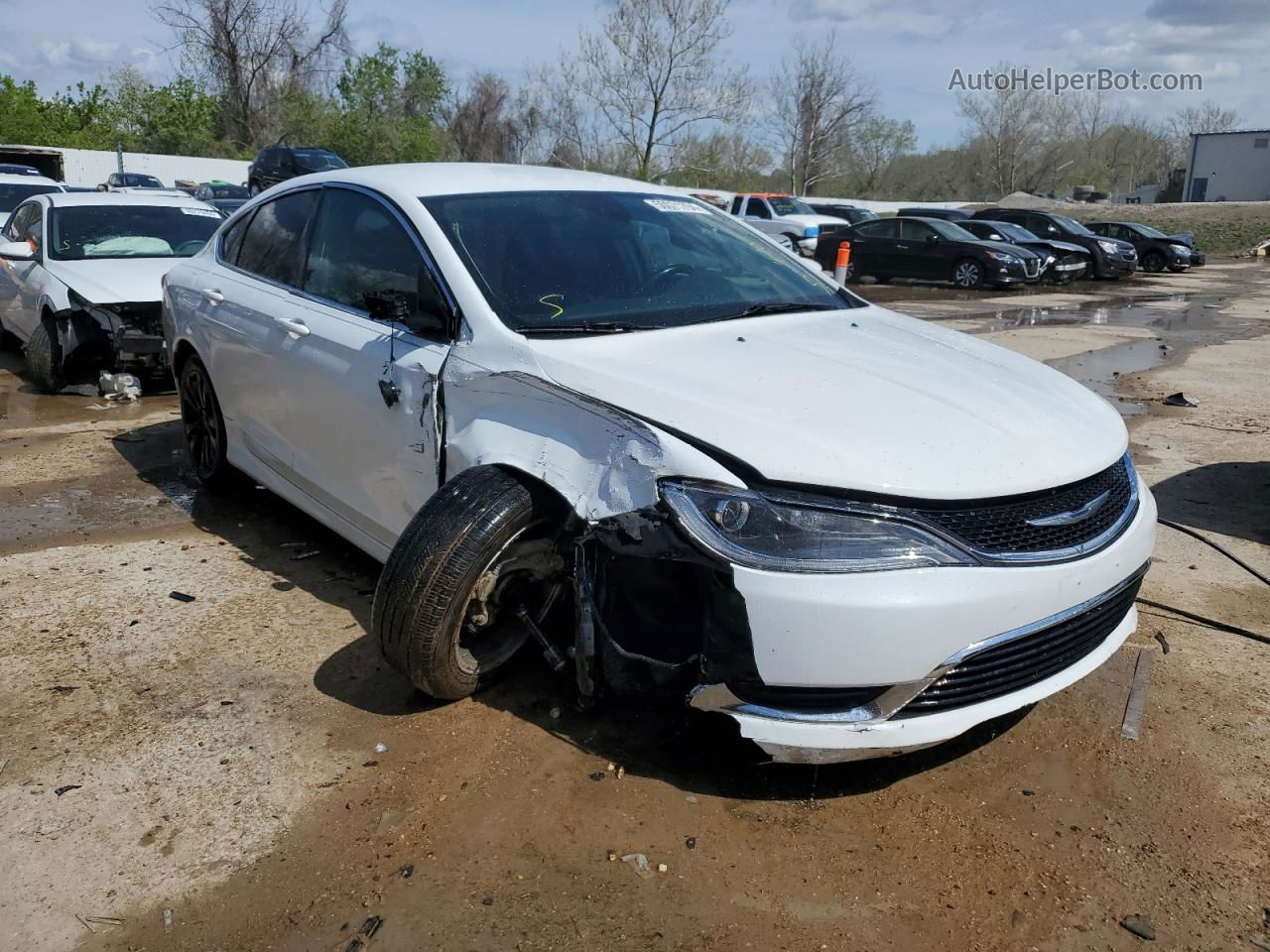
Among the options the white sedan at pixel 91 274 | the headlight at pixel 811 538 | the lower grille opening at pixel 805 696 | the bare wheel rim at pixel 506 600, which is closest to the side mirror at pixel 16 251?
the white sedan at pixel 91 274

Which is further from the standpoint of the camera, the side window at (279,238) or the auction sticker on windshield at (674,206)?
the side window at (279,238)

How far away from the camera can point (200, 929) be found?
2.43 meters

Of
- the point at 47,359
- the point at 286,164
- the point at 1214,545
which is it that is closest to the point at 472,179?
the point at 1214,545

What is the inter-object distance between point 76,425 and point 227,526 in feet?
9.56

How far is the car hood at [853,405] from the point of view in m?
2.58

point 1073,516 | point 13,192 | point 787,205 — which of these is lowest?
point 1073,516

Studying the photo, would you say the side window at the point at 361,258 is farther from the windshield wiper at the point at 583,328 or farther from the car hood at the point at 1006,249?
the car hood at the point at 1006,249

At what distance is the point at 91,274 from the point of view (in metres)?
8.25

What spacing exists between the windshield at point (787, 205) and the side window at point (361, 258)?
21353mm

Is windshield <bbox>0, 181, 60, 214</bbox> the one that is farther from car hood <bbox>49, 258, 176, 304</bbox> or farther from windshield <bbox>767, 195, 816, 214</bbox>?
windshield <bbox>767, 195, 816, 214</bbox>

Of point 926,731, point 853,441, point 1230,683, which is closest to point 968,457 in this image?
point 853,441

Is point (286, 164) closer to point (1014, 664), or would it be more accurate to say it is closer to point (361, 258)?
point (361, 258)

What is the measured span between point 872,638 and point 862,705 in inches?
8.6

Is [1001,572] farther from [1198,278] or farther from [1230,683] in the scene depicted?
[1198,278]
